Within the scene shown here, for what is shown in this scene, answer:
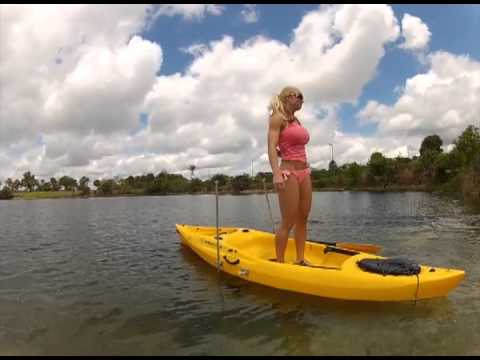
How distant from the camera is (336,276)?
6.17 metres

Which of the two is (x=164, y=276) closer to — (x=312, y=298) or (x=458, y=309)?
(x=312, y=298)

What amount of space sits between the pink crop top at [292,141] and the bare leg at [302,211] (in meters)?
0.46

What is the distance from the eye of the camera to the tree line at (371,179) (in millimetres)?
48250

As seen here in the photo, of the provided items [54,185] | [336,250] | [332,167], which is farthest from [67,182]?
[336,250]

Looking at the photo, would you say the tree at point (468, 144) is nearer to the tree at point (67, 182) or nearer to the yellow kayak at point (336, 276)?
the yellow kayak at point (336, 276)

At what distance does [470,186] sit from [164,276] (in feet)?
111

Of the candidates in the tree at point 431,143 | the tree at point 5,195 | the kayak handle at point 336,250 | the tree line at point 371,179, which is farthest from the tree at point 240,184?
the kayak handle at point 336,250

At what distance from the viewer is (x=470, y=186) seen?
113 ft

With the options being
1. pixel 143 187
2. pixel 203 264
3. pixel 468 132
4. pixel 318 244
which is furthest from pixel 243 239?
pixel 143 187

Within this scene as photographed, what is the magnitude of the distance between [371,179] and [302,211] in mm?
98528

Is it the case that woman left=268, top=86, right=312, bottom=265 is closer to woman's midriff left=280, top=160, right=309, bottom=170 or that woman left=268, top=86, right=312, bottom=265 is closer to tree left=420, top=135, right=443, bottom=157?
woman's midriff left=280, top=160, right=309, bottom=170

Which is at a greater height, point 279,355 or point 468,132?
point 468,132

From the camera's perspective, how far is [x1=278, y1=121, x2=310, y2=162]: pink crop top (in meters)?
6.57

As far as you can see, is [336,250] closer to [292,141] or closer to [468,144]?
[292,141]
